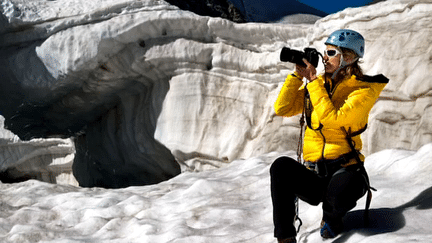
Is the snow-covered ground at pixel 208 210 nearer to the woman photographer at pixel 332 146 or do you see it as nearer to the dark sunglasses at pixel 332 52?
the woman photographer at pixel 332 146

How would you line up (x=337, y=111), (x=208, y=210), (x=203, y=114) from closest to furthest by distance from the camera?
(x=337, y=111), (x=208, y=210), (x=203, y=114)

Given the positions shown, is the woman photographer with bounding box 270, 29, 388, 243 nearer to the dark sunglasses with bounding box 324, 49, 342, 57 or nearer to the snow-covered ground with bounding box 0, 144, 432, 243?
the dark sunglasses with bounding box 324, 49, 342, 57

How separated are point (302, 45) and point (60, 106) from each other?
4.78 metres

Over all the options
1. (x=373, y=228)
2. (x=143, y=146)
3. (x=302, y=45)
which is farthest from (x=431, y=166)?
(x=143, y=146)

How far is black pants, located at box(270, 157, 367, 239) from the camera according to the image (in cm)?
261

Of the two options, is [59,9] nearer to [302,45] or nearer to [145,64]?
[145,64]

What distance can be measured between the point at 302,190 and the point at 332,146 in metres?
0.30

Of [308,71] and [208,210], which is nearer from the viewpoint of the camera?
[308,71]

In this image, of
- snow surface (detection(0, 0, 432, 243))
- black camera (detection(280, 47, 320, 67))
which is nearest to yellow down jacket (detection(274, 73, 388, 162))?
black camera (detection(280, 47, 320, 67))

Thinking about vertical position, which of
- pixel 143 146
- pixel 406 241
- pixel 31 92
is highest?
pixel 406 241

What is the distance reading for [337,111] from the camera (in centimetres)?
260

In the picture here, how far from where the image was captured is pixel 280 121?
6.82 meters

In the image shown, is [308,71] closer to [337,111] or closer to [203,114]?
[337,111]

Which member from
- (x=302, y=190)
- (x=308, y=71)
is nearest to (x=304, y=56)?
(x=308, y=71)
